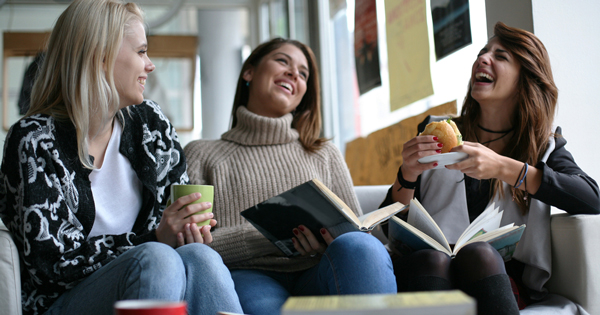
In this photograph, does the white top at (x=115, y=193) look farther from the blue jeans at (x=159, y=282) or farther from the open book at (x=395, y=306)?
the open book at (x=395, y=306)

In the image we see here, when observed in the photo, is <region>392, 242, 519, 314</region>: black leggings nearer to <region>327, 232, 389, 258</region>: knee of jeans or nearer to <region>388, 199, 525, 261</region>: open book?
<region>388, 199, 525, 261</region>: open book

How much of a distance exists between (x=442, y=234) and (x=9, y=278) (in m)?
0.99

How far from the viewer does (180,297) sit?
1001 mm

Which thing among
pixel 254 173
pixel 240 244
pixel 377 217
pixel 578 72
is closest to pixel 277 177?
pixel 254 173

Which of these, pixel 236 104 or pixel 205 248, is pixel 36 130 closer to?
pixel 205 248

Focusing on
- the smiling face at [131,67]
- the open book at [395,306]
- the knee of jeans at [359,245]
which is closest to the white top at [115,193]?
the smiling face at [131,67]

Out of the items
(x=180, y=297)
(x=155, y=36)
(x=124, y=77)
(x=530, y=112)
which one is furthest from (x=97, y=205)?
(x=155, y=36)

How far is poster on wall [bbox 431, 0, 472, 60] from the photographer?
191 cm

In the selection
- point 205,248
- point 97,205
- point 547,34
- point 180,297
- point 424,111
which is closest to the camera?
point 180,297

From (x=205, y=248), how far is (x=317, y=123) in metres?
0.86

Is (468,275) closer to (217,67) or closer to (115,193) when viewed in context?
(115,193)

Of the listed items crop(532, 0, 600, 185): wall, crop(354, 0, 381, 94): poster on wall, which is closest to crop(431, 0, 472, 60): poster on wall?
crop(532, 0, 600, 185): wall

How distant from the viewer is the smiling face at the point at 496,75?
1.52 meters

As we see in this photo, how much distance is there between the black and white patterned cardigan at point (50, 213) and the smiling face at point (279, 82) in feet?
1.97
